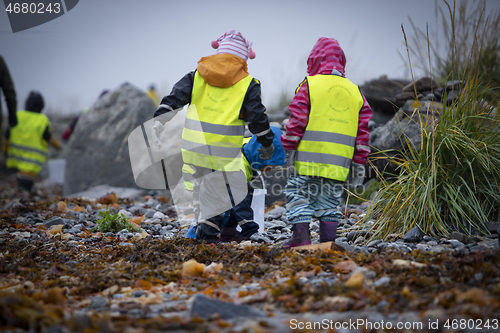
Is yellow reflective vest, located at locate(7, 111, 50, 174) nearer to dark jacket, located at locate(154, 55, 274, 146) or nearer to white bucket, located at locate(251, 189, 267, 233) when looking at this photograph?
dark jacket, located at locate(154, 55, 274, 146)

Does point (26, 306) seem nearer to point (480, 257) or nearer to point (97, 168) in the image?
point (480, 257)

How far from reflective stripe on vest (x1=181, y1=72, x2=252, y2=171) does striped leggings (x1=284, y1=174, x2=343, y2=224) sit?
1.87ft

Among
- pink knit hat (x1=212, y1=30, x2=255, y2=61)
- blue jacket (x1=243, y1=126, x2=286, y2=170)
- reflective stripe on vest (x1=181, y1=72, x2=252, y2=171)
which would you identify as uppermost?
pink knit hat (x1=212, y1=30, x2=255, y2=61)

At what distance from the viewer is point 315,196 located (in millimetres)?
3480

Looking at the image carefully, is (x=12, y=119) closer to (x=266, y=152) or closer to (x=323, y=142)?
(x=266, y=152)

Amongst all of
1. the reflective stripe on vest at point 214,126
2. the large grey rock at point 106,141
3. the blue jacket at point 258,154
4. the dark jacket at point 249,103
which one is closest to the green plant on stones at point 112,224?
the reflective stripe on vest at point 214,126

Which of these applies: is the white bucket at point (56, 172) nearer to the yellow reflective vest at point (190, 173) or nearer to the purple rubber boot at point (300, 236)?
the yellow reflective vest at point (190, 173)

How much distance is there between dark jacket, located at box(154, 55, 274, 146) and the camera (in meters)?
3.43

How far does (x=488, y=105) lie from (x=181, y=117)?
5292mm

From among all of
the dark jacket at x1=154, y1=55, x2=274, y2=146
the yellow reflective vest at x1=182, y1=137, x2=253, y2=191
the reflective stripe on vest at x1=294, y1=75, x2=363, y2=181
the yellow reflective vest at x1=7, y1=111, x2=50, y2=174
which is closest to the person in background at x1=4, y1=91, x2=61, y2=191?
the yellow reflective vest at x1=7, y1=111, x2=50, y2=174

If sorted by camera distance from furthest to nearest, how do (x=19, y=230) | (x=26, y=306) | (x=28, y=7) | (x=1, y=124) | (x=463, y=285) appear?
(x=1, y=124)
(x=28, y=7)
(x=19, y=230)
(x=463, y=285)
(x=26, y=306)

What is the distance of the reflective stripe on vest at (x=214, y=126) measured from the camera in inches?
137

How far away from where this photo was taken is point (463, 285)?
6.73ft

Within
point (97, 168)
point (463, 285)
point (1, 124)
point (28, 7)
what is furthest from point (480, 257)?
point (1, 124)
